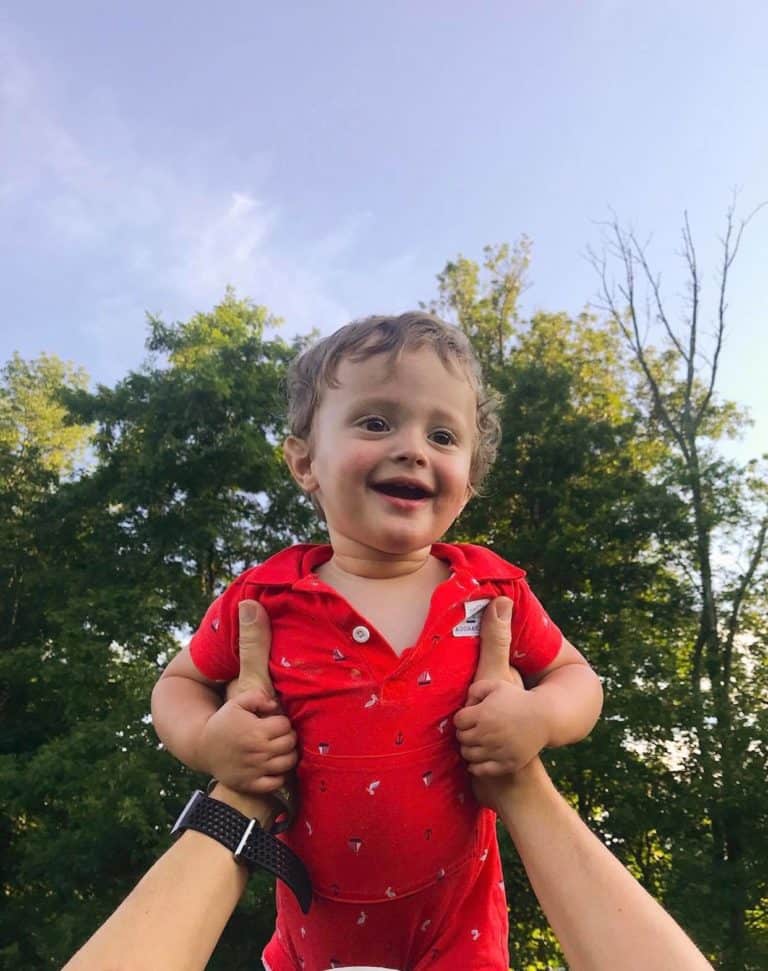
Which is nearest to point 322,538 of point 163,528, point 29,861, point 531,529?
point 163,528

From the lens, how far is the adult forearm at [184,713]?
1546 millimetres

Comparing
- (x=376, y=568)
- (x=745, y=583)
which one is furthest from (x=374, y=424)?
(x=745, y=583)

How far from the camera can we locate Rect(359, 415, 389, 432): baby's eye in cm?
177

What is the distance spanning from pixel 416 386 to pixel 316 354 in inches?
18.3

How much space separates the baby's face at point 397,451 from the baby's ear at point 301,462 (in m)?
0.21

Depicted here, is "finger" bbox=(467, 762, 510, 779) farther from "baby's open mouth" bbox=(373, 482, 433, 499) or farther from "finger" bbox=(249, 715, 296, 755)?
"baby's open mouth" bbox=(373, 482, 433, 499)

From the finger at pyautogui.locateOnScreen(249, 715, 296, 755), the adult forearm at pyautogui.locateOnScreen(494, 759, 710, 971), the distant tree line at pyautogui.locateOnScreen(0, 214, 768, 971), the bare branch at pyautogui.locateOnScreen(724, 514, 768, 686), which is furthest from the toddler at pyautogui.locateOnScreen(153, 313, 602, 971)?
the bare branch at pyautogui.locateOnScreen(724, 514, 768, 686)

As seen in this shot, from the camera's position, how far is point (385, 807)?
148 centimetres

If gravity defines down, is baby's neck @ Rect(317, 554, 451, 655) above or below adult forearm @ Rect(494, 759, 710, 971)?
above

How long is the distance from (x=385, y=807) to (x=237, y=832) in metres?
0.33

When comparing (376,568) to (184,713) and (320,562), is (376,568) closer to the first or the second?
(320,562)

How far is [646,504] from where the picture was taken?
14305 mm

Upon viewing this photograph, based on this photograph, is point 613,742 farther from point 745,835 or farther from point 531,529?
point 531,529

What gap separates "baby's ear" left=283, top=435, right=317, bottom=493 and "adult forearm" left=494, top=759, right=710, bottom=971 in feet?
3.36
